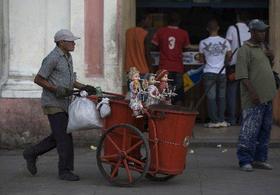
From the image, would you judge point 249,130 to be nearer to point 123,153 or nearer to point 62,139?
point 123,153

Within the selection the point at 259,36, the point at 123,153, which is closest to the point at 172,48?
the point at 259,36

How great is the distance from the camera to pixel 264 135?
863 cm

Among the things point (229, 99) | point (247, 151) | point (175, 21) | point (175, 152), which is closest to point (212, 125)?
point (229, 99)

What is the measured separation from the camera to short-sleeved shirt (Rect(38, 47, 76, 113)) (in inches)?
313

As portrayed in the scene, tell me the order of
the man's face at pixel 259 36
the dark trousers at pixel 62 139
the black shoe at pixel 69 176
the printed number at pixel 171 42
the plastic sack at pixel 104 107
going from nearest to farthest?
the plastic sack at pixel 104 107
the dark trousers at pixel 62 139
the black shoe at pixel 69 176
the man's face at pixel 259 36
the printed number at pixel 171 42

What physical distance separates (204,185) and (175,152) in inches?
28.0

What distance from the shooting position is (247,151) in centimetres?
857

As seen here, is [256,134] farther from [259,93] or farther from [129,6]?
[129,6]

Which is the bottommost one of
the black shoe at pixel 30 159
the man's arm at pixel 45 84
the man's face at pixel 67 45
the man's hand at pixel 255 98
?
the black shoe at pixel 30 159

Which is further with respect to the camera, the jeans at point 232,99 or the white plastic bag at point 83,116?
the jeans at point 232,99

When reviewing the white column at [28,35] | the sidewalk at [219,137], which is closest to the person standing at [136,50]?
the white column at [28,35]

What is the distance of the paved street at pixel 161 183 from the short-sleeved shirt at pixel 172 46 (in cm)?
191

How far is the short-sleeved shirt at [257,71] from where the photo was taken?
8.37m

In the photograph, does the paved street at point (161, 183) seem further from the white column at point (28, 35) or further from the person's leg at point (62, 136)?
the white column at point (28, 35)
